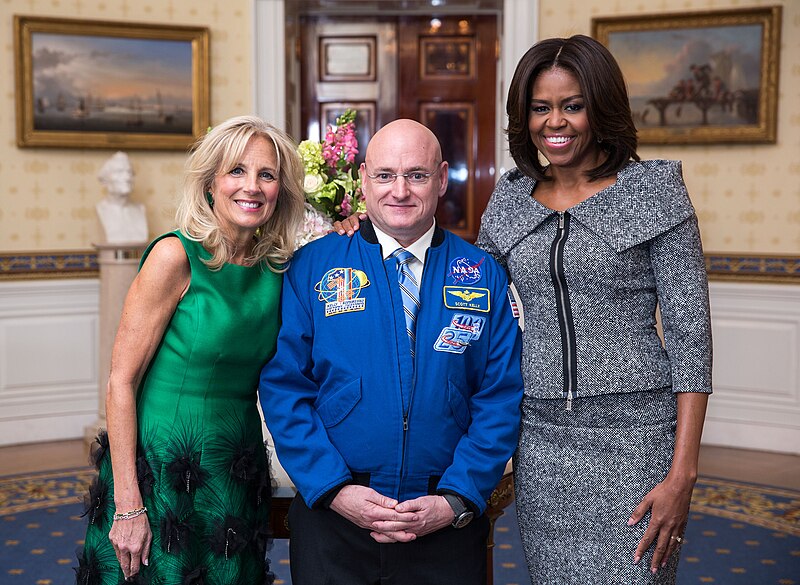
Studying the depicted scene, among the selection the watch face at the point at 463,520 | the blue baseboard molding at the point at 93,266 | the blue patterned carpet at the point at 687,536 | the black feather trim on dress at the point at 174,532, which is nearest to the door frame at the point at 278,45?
the blue baseboard molding at the point at 93,266

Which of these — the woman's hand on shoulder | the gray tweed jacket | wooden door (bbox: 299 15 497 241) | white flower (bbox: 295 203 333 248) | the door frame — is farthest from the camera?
wooden door (bbox: 299 15 497 241)

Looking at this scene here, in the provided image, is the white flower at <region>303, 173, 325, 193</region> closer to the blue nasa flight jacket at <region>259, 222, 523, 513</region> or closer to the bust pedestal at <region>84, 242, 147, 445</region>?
the blue nasa flight jacket at <region>259, 222, 523, 513</region>

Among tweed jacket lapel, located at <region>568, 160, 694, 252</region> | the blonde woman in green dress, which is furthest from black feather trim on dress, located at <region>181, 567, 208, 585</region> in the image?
tweed jacket lapel, located at <region>568, 160, 694, 252</region>

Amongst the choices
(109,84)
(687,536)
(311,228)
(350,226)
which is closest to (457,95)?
(109,84)

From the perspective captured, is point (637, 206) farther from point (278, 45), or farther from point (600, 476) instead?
point (278, 45)

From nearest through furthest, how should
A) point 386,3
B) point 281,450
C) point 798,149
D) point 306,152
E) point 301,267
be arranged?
point 281,450
point 301,267
point 306,152
point 798,149
point 386,3

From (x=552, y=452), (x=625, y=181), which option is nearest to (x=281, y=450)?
(x=552, y=452)

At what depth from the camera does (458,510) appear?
2.10 m

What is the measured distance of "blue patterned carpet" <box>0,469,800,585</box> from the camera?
3.93m

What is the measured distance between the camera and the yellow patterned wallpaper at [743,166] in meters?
5.92

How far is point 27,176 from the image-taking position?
6.13 metres

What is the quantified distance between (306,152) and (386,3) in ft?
14.6

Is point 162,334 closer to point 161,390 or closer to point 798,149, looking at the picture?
point 161,390

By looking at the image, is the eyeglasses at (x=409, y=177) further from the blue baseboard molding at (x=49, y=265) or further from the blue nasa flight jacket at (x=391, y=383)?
the blue baseboard molding at (x=49, y=265)
